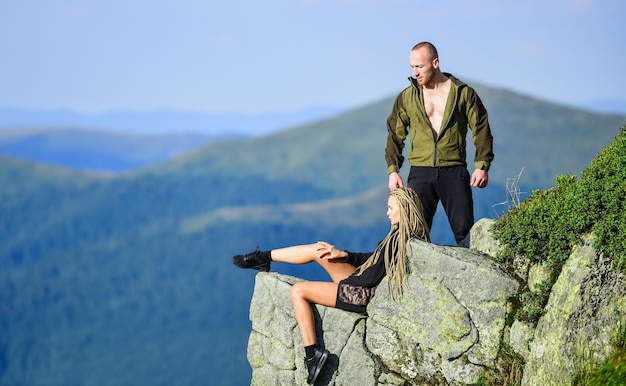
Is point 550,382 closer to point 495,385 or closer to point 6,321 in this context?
point 495,385

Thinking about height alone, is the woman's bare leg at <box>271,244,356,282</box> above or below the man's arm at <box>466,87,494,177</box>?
below

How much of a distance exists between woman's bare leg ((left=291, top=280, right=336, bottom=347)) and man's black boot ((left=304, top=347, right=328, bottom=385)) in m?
0.14

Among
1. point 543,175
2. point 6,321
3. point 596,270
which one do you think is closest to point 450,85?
point 596,270

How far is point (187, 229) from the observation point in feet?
390

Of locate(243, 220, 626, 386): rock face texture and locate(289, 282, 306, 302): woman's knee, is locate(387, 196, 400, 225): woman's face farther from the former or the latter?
locate(289, 282, 306, 302): woman's knee

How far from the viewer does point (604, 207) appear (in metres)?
9.74

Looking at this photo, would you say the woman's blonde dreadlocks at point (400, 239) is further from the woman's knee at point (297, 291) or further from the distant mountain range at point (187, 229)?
the distant mountain range at point (187, 229)

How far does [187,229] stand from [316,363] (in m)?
110

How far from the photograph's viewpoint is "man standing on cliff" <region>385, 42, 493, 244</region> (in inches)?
420

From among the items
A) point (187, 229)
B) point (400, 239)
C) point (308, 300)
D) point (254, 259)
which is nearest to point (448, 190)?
point (400, 239)

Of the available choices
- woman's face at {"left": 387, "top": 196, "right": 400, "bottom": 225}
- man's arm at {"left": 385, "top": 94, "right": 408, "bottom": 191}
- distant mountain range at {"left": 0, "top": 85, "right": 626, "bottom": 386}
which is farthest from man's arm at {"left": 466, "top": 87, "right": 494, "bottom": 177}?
distant mountain range at {"left": 0, "top": 85, "right": 626, "bottom": 386}

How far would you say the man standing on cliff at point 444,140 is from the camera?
10656 millimetres

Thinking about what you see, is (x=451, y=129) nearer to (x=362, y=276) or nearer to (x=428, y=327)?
(x=362, y=276)

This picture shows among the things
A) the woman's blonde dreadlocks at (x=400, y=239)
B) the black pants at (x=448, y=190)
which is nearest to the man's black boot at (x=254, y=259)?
the woman's blonde dreadlocks at (x=400, y=239)
